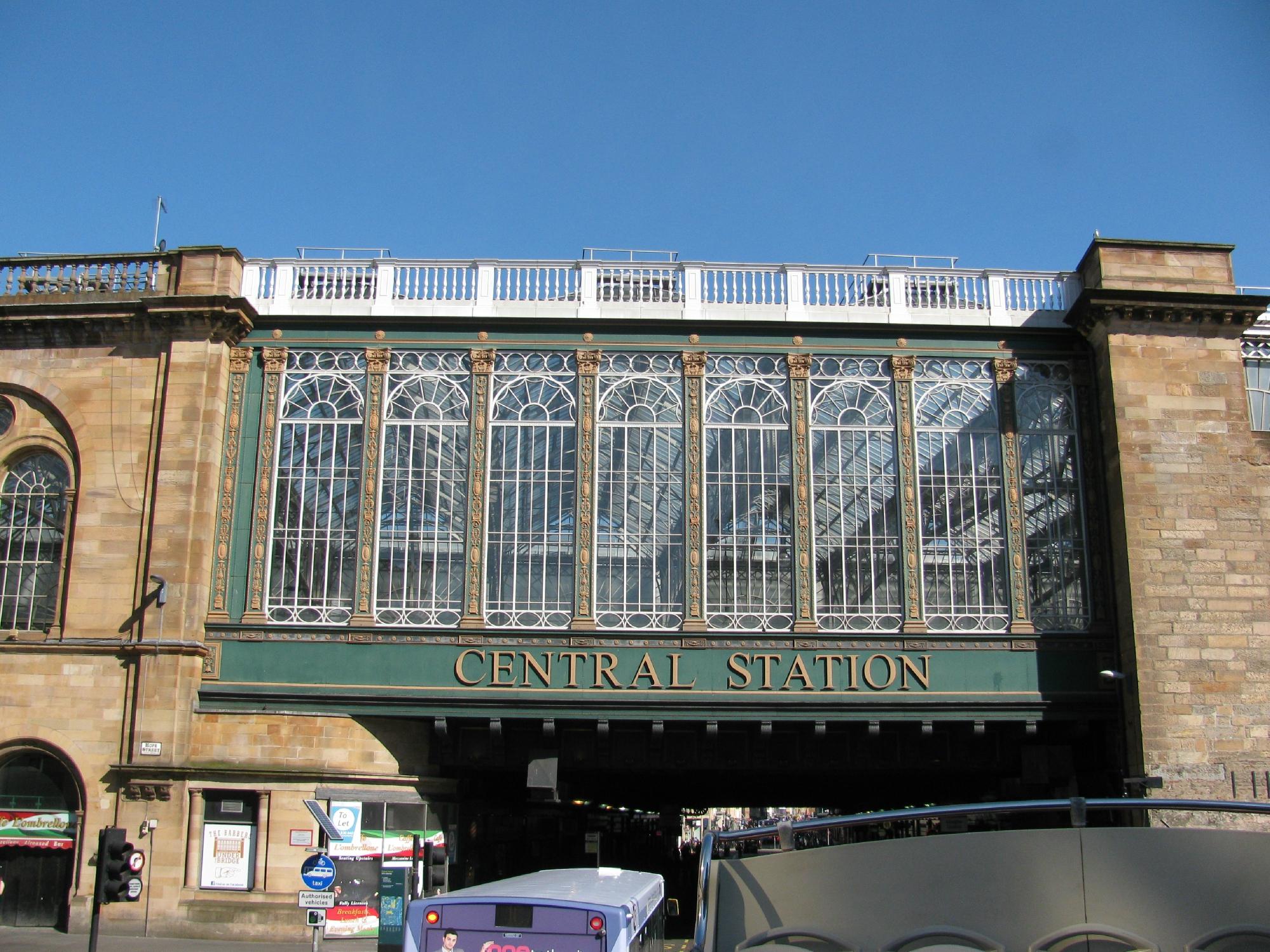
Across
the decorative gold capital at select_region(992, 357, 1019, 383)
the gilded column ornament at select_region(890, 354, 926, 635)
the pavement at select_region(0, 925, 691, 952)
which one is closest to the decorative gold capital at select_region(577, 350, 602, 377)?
the gilded column ornament at select_region(890, 354, 926, 635)

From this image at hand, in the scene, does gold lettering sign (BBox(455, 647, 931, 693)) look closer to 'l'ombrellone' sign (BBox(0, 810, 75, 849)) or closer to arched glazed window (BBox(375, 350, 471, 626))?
arched glazed window (BBox(375, 350, 471, 626))

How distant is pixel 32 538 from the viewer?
77.3 feet

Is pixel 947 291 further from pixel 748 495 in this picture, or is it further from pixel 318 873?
pixel 318 873

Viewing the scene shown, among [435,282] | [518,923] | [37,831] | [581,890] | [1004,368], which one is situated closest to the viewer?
[518,923]

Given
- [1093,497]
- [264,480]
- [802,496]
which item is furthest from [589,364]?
[1093,497]

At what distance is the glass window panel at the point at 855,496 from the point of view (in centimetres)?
2278

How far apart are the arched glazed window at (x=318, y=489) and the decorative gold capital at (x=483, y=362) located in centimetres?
224

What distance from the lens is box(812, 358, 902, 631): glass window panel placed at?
897 inches

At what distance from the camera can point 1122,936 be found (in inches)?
244

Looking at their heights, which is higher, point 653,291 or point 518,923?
point 653,291

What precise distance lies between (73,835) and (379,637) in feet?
21.4

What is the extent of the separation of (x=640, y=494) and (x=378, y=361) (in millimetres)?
5871

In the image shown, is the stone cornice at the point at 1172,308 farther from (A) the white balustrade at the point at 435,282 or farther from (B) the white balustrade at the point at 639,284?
(A) the white balustrade at the point at 435,282

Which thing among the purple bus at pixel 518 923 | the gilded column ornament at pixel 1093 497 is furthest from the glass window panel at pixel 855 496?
the purple bus at pixel 518 923
